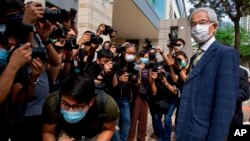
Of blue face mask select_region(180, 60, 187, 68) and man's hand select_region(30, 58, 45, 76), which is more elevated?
blue face mask select_region(180, 60, 187, 68)

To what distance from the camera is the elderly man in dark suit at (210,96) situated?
2.26 meters

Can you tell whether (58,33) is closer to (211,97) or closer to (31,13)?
(31,13)

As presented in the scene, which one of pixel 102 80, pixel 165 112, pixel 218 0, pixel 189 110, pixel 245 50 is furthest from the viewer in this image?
pixel 245 50

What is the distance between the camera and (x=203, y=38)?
262cm

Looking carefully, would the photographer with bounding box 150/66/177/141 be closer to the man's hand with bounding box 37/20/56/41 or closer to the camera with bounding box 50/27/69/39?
the camera with bounding box 50/27/69/39

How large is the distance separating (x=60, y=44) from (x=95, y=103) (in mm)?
830

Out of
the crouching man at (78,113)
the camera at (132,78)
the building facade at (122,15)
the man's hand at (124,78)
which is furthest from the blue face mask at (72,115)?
the building facade at (122,15)

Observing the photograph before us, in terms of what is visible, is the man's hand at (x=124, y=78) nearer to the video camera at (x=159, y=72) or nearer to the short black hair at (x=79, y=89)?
the video camera at (x=159, y=72)

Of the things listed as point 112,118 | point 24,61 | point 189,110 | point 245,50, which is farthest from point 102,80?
point 245,50

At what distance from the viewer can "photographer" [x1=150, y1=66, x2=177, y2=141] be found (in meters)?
4.89

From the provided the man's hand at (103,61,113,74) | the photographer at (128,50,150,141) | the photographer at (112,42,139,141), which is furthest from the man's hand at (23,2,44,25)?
the photographer at (128,50,150,141)

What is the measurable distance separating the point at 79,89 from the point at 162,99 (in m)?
2.85

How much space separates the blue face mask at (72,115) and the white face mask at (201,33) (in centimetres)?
103

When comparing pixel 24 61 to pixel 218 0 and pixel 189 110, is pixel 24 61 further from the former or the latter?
pixel 218 0
